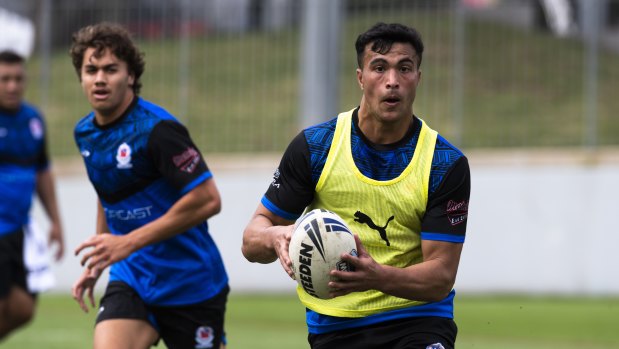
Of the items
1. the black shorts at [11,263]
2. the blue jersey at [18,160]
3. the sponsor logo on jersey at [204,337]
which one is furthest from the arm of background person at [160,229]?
the blue jersey at [18,160]

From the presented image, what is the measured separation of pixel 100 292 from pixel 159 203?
33.7ft

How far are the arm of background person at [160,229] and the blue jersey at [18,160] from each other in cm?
403

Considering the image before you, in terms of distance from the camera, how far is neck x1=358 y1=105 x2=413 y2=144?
5.67 meters

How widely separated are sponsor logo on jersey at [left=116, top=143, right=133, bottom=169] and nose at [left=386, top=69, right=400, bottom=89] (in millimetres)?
1905

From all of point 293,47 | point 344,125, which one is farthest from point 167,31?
point 344,125

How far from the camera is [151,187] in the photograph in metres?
6.84

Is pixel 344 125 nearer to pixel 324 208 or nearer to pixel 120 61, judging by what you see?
pixel 324 208

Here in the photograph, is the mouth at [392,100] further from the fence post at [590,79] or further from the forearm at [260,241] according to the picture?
the fence post at [590,79]

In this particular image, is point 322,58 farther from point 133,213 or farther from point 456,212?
point 456,212

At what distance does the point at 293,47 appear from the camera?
58.5 feet

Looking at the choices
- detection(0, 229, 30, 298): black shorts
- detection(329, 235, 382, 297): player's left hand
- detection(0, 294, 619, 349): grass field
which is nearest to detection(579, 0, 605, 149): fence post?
detection(0, 294, 619, 349): grass field

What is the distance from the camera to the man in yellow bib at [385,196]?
18.1 feet

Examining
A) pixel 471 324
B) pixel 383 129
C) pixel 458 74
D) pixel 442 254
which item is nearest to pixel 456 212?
pixel 442 254

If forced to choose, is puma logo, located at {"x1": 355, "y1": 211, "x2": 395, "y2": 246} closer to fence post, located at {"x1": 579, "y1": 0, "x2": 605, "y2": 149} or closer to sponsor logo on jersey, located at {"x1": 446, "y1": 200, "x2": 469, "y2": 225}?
sponsor logo on jersey, located at {"x1": 446, "y1": 200, "x2": 469, "y2": 225}
